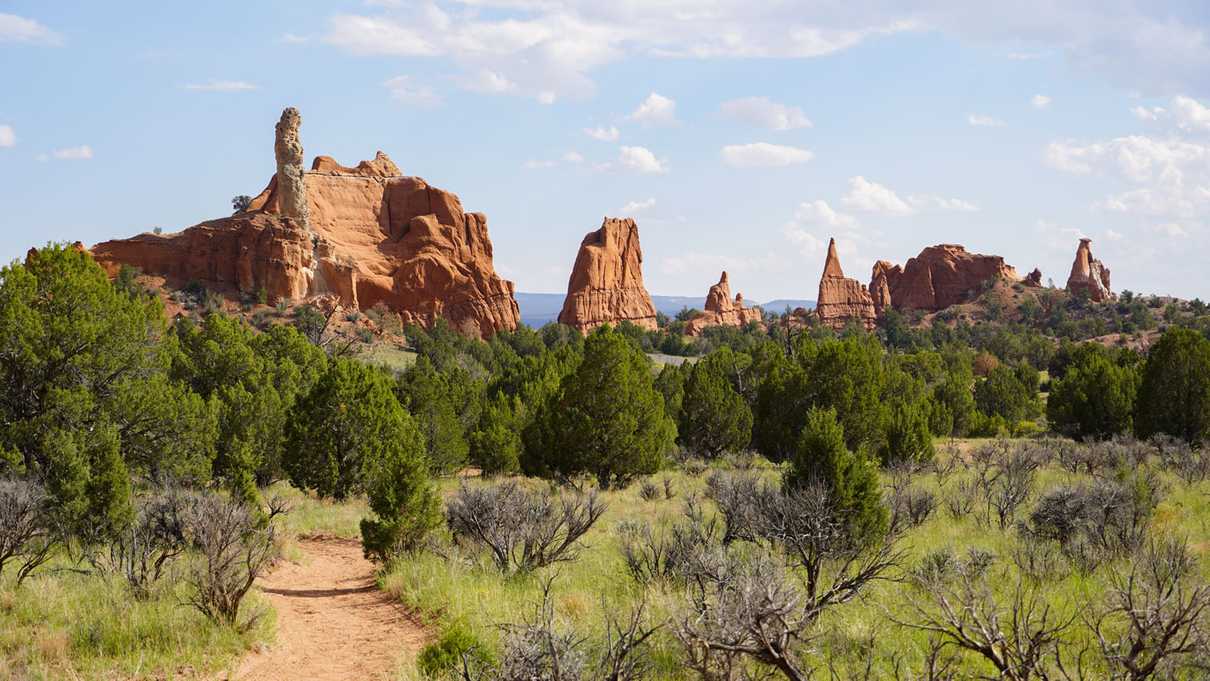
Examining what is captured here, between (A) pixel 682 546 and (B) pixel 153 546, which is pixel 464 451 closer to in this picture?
(B) pixel 153 546

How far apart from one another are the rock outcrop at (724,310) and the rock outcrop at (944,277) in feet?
82.8

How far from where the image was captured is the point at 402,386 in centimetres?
3569

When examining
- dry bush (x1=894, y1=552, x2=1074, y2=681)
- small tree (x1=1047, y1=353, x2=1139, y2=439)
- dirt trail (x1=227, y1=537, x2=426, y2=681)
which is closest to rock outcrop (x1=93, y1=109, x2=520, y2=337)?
small tree (x1=1047, y1=353, x2=1139, y2=439)

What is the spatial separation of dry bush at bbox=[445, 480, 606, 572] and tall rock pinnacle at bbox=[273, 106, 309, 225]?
81.2 m

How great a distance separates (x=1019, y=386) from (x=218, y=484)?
49722 mm

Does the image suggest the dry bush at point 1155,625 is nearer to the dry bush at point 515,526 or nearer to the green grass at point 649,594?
the green grass at point 649,594

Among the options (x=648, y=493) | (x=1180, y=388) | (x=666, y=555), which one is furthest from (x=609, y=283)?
(x=666, y=555)

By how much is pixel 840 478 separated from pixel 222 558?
10.3 metres

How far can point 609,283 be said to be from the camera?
131 meters

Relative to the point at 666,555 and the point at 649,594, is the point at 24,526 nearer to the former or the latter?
the point at 649,594

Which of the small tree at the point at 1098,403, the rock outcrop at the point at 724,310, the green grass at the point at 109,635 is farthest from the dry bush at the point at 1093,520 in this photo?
the rock outcrop at the point at 724,310

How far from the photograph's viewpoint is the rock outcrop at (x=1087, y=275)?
13462 cm

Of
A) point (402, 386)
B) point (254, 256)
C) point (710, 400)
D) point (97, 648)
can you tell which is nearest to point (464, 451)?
point (402, 386)

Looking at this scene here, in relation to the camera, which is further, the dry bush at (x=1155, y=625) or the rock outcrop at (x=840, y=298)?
the rock outcrop at (x=840, y=298)
